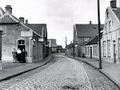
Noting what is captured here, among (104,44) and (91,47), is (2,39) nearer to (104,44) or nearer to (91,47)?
(104,44)

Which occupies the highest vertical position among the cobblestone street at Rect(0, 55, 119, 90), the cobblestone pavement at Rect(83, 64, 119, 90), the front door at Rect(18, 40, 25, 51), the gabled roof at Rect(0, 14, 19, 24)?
the gabled roof at Rect(0, 14, 19, 24)

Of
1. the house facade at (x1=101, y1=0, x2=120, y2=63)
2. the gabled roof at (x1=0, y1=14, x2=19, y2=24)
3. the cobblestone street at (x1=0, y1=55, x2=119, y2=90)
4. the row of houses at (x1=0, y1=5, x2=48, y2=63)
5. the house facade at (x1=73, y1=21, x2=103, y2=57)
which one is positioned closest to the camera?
the cobblestone street at (x1=0, y1=55, x2=119, y2=90)

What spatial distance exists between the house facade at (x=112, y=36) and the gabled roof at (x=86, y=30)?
1295 inches

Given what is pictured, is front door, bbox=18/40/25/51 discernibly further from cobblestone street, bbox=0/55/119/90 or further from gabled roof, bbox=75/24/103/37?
gabled roof, bbox=75/24/103/37

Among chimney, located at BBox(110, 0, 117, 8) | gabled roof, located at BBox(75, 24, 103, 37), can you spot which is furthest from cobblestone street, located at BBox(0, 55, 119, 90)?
gabled roof, located at BBox(75, 24, 103, 37)

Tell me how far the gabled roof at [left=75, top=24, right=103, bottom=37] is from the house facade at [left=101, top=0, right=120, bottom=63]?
108ft

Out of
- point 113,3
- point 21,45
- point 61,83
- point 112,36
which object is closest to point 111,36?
point 112,36

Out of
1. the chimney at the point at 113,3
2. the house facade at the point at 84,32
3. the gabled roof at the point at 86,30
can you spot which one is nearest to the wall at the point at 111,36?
the chimney at the point at 113,3

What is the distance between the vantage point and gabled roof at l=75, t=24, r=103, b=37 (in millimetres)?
62037

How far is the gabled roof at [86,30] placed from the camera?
62037 millimetres

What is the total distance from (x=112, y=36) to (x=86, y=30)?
3893cm

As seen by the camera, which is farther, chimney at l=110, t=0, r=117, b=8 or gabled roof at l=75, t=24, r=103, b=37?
gabled roof at l=75, t=24, r=103, b=37

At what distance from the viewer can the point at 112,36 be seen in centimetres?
2477

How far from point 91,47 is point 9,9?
65.2 ft
